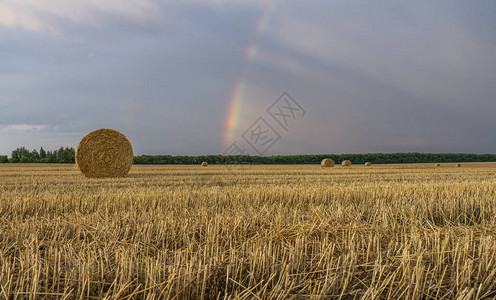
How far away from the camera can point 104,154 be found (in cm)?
1659

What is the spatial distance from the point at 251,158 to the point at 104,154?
105 ft

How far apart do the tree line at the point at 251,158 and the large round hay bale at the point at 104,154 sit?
1772cm

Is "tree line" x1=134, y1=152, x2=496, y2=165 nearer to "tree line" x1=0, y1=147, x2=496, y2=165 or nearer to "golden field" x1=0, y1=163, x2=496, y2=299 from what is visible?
"tree line" x1=0, y1=147, x2=496, y2=165

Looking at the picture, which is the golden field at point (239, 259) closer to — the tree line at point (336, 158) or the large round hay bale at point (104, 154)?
the large round hay bale at point (104, 154)

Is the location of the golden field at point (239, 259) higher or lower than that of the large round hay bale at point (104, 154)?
lower

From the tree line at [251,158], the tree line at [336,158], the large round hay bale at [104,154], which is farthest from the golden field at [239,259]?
the tree line at [336,158]

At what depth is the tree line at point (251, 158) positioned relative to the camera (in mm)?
44375

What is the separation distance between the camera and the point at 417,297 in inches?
96.5

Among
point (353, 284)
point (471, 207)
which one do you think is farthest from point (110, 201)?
point (471, 207)

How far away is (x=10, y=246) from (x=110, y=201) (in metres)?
3.15

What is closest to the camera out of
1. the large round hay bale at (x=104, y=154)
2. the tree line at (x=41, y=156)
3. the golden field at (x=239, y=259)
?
the golden field at (x=239, y=259)

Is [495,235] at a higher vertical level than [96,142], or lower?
lower

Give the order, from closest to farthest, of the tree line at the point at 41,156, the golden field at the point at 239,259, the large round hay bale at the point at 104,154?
the golden field at the point at 239,259
the large round hay bale at the point at 104,154
the tree line at the point at 41,156

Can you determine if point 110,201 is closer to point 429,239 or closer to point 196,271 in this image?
point 196,271
